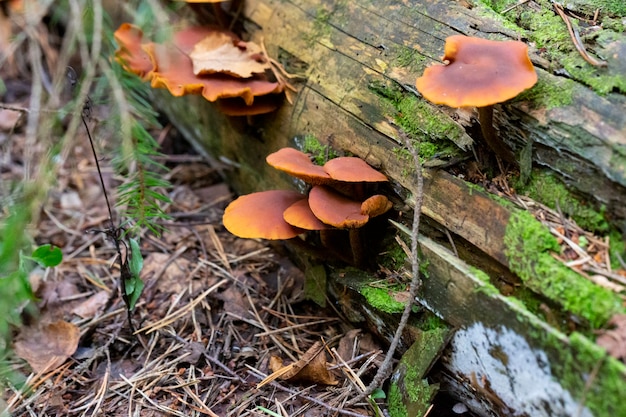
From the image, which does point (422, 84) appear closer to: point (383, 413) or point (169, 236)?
point (383, 413)

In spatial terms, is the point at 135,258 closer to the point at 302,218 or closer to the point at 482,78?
the point at 302,218

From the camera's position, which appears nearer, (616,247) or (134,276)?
(616,247)

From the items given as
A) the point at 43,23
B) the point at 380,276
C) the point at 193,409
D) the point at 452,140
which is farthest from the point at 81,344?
the point at 43,23

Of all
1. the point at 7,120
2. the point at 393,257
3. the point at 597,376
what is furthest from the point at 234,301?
the point at 7,120

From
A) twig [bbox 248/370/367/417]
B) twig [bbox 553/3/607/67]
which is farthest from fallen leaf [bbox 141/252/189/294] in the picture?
twig [bbox 553/3/607/67]

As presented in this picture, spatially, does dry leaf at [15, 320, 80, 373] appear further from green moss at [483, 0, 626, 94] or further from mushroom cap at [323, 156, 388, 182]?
green moss at [483, 0, 626, 94]
